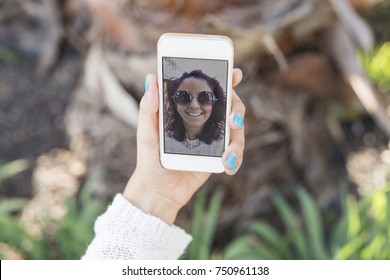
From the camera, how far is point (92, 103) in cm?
106

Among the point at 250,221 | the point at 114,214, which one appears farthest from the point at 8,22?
the point at 114,214

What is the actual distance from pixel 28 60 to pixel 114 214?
89 centimetres

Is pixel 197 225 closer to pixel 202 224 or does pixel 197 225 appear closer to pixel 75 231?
pixel 202 224

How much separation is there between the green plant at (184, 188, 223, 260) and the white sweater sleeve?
273mm

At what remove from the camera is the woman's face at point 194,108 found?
0.58 metres

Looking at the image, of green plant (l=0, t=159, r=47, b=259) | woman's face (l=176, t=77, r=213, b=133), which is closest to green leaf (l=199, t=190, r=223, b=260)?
green plant (l=0, t=159, r=47, b=259)

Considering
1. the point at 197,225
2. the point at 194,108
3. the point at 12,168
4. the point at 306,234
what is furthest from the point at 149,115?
the point at 12,168

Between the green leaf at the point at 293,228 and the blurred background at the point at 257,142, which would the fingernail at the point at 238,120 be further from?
the green leaf at the point at 293,228

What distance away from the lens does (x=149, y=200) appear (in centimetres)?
62

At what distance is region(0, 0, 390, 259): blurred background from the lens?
910 mm

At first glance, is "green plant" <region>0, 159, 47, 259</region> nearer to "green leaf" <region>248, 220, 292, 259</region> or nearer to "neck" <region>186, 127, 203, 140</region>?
"green leaf" <region>248, 220, 292, 259</region>

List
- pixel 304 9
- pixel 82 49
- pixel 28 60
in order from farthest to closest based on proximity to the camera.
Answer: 1. pixel 28 60
2. pixel 82 49
3. pixel 304 9
